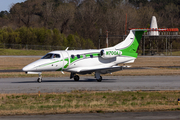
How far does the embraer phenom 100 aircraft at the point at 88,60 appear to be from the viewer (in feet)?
90.3

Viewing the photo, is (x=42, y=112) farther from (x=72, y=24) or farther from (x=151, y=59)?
(x=72, y=24)

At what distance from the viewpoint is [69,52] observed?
96.2 ft

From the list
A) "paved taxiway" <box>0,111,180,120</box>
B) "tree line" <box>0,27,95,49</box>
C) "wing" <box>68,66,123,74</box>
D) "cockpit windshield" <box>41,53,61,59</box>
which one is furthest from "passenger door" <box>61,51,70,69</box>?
"tree line" <box>0,27,95,49</box>

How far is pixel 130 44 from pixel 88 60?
5.50m

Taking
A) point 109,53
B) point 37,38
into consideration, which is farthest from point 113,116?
point 37,38

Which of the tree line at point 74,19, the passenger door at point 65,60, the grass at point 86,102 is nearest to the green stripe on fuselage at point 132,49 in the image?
the passenger door at point 65,60

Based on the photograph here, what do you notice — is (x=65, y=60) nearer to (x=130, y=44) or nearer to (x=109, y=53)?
(x=109, y=53)

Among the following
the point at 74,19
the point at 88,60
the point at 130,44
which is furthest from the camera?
the point at 74,19

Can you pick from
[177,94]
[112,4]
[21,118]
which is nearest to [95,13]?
[112,4]

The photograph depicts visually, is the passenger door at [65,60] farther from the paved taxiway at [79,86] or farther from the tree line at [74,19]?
the tree line at [74,19]

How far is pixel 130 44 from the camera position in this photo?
31.8 meters

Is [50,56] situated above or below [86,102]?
above

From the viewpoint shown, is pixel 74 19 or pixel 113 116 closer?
pixel 113 116

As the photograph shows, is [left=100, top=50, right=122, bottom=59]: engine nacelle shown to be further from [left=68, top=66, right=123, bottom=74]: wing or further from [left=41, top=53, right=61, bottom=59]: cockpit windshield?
[left=41, top=53, right=61, bottom=59]: cockpit windshield
